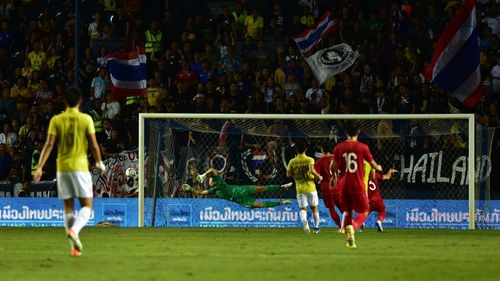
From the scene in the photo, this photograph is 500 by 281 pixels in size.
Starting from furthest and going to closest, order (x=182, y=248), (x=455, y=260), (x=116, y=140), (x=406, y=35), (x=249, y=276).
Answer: (x=406, y=35) → (x=116, y=140) → (x=182, y=248) → (x=455, y=260) → (x=249, y=276)

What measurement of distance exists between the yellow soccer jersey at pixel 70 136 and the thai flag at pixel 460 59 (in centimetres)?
1342

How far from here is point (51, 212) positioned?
27.9 m

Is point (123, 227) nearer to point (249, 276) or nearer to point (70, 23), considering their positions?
point (70, 23)

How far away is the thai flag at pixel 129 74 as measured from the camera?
2981 cm

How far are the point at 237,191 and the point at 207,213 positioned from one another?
37.3 inches

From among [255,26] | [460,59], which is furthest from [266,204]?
[255,26]

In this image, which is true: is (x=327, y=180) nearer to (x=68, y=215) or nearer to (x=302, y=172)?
(x=302, y=172)

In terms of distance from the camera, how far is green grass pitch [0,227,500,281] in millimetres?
12711

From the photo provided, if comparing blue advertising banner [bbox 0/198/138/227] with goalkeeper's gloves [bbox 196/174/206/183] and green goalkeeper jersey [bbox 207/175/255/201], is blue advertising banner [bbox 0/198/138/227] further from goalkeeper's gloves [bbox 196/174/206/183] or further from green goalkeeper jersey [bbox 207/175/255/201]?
green goalkeeper jersey [bbox 207/175/255/201]

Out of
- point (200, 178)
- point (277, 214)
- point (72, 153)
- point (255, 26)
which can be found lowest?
point (277, 214)

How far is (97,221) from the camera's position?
27.7 m

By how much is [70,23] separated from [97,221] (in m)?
8.30

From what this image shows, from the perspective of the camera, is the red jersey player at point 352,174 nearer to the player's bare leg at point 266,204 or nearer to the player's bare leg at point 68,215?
the player's bare leg at point 68,215

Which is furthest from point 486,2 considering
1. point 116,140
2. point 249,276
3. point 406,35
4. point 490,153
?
point 249,276
